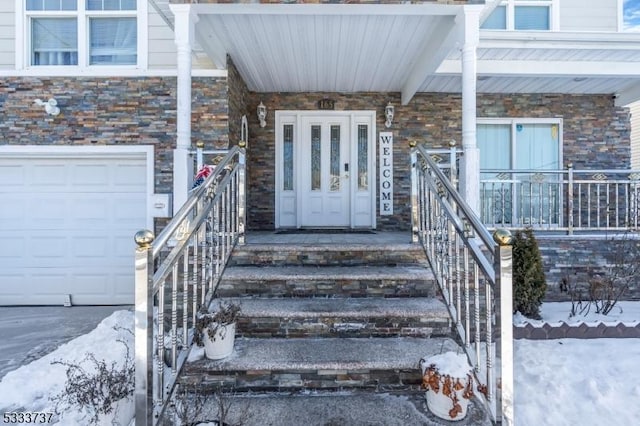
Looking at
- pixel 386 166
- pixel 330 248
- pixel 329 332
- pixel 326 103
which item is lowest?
pixel 329 332

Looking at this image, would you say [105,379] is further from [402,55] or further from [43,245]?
[402,55]

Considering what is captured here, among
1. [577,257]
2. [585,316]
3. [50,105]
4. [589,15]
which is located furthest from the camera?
[589,15]

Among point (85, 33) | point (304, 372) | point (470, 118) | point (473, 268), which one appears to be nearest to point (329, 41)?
point (470, 118)

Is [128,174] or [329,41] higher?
[329,41]

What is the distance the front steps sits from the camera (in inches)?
93.5

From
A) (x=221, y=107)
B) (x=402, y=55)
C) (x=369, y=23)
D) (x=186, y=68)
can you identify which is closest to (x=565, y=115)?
(x=402, y=55)

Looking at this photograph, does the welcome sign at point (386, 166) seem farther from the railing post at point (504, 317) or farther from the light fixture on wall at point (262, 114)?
the railing post at point (504, 317)

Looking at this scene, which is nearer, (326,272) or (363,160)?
(326,272)

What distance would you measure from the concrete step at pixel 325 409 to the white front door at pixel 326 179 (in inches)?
171

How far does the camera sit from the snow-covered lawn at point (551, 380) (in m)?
2.49

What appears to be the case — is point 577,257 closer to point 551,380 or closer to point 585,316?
point 585,316

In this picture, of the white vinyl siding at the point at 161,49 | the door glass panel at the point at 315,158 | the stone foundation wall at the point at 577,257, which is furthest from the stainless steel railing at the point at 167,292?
the stone foundation wall at the point at 577,257

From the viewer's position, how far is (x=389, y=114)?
21.2 ft

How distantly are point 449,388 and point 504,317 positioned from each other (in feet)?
1.68
